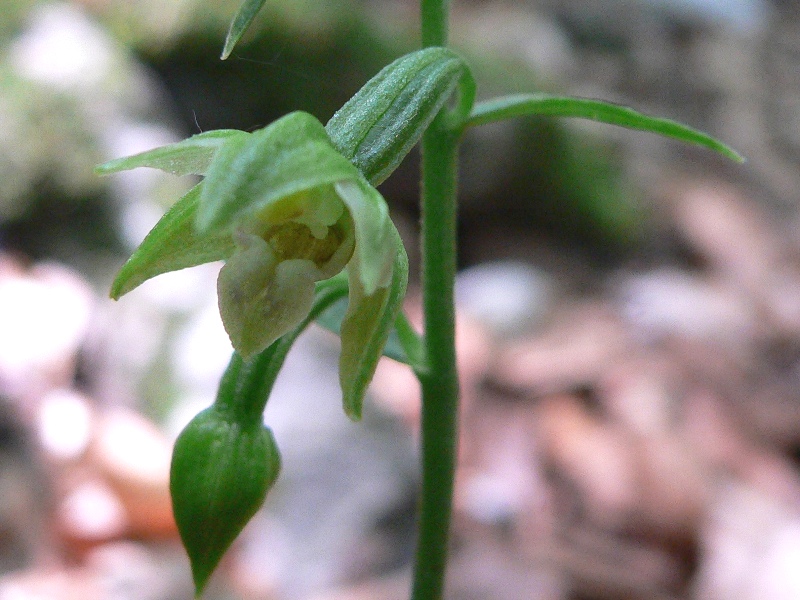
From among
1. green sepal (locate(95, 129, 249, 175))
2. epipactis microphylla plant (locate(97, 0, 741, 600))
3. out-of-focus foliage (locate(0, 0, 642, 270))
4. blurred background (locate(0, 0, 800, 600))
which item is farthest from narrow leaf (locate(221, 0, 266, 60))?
out-of-focus foliage (locate(0, 0, 642, 270))

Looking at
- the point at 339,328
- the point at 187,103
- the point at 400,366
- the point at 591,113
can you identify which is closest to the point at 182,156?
the point at 339,328

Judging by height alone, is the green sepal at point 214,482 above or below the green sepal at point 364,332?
below

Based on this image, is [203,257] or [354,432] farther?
[354,432]

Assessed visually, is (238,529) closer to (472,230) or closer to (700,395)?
(700,395)

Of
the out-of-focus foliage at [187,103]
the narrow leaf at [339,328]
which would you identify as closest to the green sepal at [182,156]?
the narrow leaf at [339,328]

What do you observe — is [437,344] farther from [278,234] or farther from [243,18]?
[243,18]

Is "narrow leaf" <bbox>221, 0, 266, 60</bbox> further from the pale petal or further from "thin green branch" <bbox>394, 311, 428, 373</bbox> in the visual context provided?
"thin green branch" <bbox>394, 311, 428, 373</bbox>

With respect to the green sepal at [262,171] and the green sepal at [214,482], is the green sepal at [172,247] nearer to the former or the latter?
the green sepal at [262,171]

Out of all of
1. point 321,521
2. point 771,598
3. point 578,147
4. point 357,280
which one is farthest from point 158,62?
point 357,280
